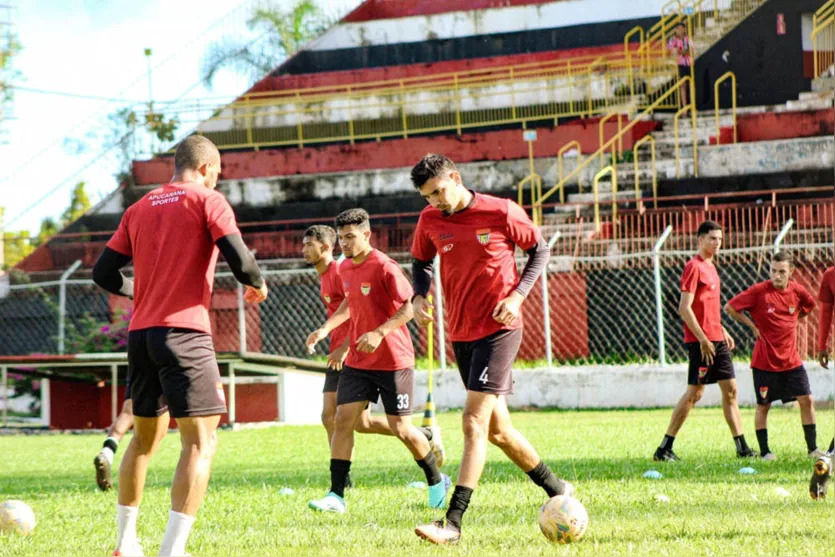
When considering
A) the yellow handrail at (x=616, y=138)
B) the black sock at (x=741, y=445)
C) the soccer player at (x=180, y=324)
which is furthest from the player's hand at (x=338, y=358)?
the yellow handrail at (x=616, y=138)

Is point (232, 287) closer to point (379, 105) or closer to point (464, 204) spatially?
point (379, 105)

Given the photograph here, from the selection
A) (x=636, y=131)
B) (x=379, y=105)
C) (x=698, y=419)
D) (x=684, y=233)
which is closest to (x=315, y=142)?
(x=379, y=105)

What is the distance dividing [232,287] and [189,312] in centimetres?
1828

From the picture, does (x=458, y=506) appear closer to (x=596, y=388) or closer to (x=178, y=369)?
(x=178, y=369)

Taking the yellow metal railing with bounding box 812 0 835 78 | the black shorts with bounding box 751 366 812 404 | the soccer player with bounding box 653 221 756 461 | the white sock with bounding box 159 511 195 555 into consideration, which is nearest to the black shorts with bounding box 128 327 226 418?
the white sock with bounding box 159 511 195 555

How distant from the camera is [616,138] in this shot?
1086 inches

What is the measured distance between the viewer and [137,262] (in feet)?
20.0

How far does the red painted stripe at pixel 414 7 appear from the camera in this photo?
124ft

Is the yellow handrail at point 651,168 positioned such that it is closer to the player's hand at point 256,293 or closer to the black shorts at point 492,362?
the black shorts at point 492,362

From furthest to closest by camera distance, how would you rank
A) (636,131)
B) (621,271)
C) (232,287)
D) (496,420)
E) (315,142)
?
(315,142)
(636,131)
(232,287)
(621,271)
(496,420)

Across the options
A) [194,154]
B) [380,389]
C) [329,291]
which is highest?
[194,154]

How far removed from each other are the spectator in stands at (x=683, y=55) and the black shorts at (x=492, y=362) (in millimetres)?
23669

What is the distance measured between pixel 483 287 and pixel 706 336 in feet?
15.8

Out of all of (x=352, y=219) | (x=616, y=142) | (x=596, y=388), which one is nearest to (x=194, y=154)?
(x=352, y=219)
